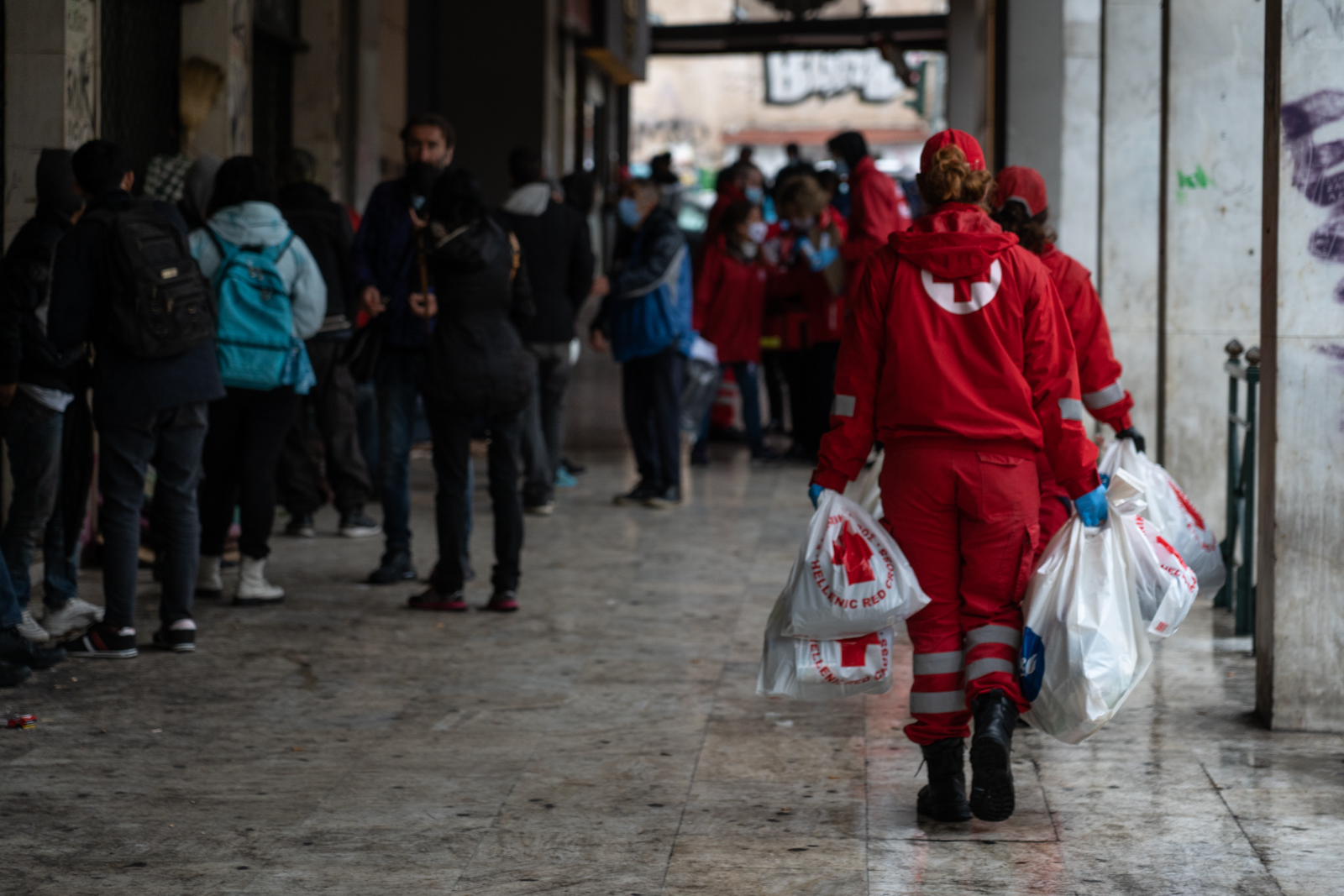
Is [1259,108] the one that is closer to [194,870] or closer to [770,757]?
[770,757]

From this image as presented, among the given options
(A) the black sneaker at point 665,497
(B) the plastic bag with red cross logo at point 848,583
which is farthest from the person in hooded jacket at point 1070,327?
(A) the black sneaker at point 665,497

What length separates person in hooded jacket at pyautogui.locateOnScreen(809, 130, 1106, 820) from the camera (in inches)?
166

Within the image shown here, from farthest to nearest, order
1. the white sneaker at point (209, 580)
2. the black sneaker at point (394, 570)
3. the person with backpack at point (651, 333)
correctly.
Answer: the person with backpack at point (651, 333) → the black sneaker at point (394, 570) → the white sneaker at point (209, 580)

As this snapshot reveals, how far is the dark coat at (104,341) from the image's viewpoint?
5809 millimetres

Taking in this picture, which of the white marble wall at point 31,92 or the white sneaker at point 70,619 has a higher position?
the white marble wall at point 31,92

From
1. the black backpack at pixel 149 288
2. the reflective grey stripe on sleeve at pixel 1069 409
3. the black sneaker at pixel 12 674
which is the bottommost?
the black sneaker at pixel 12 674

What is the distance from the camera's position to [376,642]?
21.2 feet

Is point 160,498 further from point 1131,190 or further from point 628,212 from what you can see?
point 628,212

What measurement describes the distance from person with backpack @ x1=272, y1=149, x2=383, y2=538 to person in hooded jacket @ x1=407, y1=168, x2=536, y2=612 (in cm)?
138

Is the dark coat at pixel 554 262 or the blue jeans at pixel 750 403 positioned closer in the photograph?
the dark coat at pixel 554 262

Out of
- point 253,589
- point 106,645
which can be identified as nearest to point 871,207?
point 253,589

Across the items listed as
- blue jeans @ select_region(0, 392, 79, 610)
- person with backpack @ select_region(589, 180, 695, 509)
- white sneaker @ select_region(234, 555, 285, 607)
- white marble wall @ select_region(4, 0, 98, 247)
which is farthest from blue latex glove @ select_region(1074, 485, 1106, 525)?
person with backpack @ select_region(589, 180, 695, 509)

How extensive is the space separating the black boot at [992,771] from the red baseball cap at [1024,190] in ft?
6.49

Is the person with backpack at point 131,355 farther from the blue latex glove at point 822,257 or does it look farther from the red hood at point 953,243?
the blue latex glove at point 822,257
